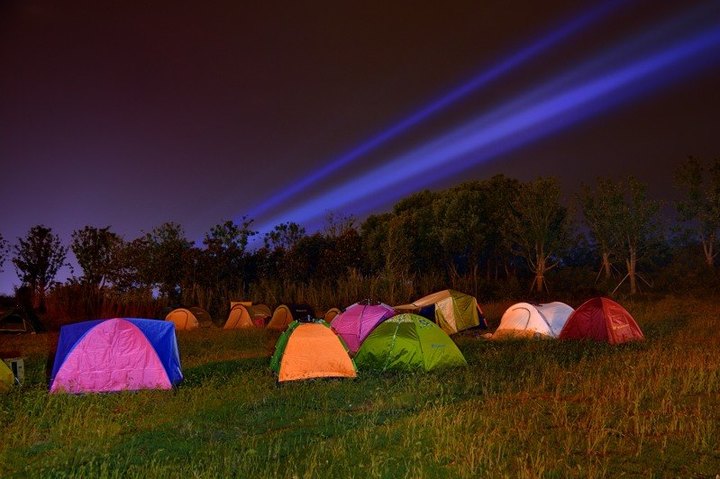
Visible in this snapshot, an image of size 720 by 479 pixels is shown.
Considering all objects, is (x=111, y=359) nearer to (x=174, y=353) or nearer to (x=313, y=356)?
(x=174, y=353)

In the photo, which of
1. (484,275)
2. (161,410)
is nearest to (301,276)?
(484,275)

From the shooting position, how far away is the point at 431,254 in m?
53.8

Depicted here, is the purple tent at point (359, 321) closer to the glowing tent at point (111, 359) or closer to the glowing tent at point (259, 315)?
the glowing tent at point (111, 359)

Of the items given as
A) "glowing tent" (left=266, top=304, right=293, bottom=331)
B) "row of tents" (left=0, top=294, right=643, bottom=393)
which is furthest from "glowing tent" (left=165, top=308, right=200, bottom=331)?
"row of tents" (left=0, top=294, right=643, bottom=393)

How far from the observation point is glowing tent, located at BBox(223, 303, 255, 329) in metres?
31.7

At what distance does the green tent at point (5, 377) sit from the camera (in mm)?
13648

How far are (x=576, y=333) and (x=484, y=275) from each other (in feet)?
119

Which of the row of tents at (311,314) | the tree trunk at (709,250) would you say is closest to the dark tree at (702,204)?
the tree trunk at (709,250)

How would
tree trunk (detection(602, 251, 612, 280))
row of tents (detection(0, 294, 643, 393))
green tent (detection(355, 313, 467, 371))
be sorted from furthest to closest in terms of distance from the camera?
1. tree trunk (detection(602, 251, 612, 280))
2. green tent (detection(355, 313, 467, 371))
3. row of tents (detection(0, 294, 643, 393))

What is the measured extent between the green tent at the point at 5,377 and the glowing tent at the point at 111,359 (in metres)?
1.08

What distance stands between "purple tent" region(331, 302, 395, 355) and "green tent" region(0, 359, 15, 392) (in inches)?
400

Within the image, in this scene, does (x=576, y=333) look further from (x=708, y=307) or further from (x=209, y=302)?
(x=209, y=302)

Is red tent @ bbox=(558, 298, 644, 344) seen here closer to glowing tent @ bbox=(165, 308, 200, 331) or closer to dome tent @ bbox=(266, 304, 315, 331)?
dome tent @ bbox=(266, 304, 315, 331)

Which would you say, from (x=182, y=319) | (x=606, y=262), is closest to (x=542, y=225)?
(x=606, y=262)
